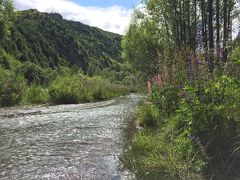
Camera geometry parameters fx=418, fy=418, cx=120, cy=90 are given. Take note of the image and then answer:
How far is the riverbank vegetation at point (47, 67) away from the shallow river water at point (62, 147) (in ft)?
26.9

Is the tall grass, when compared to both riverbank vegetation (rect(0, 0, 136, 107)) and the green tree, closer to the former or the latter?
riverbank vegetation (rect(0, 0, 136, 107))

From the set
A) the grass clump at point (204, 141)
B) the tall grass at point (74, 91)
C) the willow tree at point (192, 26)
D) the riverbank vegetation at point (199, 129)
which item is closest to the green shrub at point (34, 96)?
the tall grass at point (74, 91)

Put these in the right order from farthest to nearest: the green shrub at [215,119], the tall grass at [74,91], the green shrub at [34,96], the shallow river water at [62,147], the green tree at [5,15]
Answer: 1. the green tree at [5,15]
2. the tall grass at [74,91]
3. the green shrub at [34,96]
4. the shallow river water at [62,147]
5. the green shrub at [215,119]

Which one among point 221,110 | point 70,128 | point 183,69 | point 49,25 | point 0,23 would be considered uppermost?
point 49,25

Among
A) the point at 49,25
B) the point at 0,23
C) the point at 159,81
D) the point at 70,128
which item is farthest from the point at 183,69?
the point at 49,25

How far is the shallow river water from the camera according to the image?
23.7ft

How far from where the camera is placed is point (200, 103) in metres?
7.14

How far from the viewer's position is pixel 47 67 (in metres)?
120

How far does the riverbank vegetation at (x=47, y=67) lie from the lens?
23.5m

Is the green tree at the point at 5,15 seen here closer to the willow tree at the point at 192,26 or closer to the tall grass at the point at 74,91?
the tall grass at the point at 74,91

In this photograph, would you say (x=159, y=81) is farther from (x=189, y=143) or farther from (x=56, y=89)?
(x=56, y=89)

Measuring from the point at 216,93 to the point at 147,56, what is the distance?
152ft

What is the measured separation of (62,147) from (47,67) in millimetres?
112969

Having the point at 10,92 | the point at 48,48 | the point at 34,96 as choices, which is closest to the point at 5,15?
the point at 34,96
